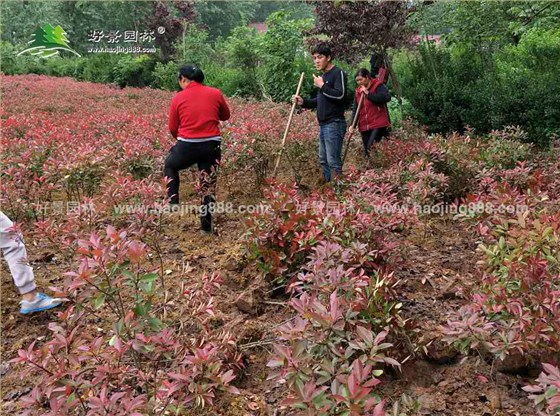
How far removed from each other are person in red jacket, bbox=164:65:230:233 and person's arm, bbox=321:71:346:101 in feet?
3.74

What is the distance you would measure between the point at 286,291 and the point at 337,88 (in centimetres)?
281

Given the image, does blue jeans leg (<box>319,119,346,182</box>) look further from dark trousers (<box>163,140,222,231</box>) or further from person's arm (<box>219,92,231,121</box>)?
dark trousers (<box>163,140,222,231</box>)

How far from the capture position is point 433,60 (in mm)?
9219

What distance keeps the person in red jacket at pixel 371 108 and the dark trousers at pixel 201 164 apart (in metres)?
2.01

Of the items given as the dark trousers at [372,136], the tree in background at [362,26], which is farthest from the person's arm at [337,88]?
the tree in background at [362,26]

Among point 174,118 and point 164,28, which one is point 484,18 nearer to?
point 174,118

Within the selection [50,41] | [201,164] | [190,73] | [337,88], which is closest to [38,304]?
[201,164]

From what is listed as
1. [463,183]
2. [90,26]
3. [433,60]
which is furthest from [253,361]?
[90,26]

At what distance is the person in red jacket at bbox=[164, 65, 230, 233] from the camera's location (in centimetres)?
419

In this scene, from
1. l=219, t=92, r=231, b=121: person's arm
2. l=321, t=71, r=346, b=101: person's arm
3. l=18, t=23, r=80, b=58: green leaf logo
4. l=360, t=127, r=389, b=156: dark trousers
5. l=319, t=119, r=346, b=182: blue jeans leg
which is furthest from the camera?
l=18, t=23, r=80, b=58: green leaf logo

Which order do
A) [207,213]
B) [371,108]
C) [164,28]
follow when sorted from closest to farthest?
[207,213] → [371,108] → [164,28]

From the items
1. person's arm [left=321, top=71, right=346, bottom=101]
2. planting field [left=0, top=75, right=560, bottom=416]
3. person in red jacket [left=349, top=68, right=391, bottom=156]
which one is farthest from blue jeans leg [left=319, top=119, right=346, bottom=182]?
Result: person in red jacket [left=349, top=68, right=391, bottom=156]

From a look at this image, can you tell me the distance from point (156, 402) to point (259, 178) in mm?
3541

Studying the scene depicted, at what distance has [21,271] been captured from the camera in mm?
2906
